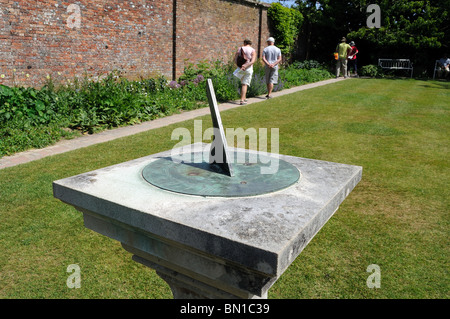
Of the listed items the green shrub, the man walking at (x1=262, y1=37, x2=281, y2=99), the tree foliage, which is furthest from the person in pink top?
the green shrub

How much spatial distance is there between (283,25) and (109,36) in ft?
32.9

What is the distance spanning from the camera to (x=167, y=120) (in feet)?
27.7

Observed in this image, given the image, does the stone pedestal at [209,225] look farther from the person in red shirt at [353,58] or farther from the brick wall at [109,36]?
the person in red shirt at [353,58]

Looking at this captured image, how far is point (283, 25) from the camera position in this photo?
17.2 m

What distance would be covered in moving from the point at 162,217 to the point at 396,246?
2651 millimetres

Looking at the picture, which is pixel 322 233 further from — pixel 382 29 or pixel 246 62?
pixel 382 29

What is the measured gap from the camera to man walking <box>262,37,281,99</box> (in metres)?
11.4

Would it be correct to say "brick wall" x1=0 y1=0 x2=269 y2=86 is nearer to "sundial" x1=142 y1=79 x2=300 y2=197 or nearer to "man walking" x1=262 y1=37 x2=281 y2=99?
"man walking" x1=262 y1=37 x2=281 y2=99

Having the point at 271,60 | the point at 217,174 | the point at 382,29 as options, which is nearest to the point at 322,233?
the point at 217,174

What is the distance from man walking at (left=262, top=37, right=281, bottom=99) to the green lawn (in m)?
4.71

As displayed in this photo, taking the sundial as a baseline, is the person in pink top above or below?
above

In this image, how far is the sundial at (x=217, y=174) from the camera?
213cm

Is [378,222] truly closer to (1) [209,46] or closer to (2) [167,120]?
(2) [167,120]

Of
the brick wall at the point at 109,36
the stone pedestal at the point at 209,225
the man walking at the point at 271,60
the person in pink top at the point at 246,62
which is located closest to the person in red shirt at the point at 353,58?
the brick wall at the point at 109,36
